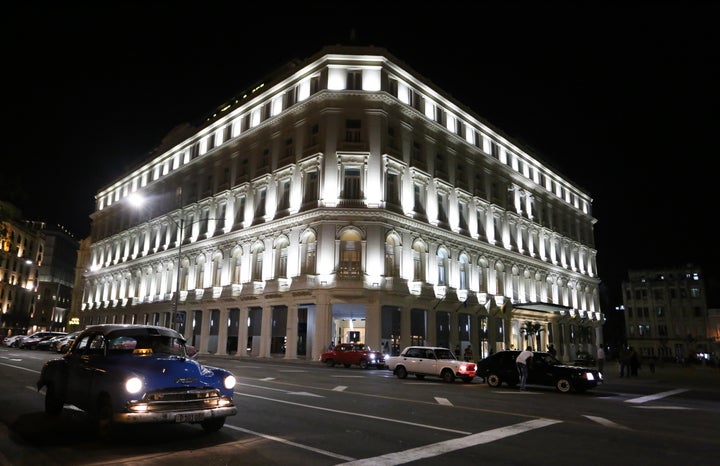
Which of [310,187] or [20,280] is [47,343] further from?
[20,280]

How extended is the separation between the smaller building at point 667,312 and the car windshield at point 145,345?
10055 centimetres

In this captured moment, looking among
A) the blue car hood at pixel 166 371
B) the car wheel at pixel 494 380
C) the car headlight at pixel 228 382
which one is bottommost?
the car wheel at pixel 494 380

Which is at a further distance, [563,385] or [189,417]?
[563,385]

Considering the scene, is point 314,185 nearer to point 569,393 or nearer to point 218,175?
point 218,175

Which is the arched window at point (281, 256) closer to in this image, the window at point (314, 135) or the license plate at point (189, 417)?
the window at point (314, 135)

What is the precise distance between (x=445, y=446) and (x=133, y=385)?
496 centimetres

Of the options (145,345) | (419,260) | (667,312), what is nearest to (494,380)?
(145,345)

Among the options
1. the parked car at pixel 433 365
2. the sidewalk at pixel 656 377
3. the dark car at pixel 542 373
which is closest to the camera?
the dark car at pixel 542 373

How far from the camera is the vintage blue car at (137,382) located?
7289 mm

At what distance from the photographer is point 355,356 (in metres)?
30.5

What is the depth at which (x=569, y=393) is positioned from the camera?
61.1 ft

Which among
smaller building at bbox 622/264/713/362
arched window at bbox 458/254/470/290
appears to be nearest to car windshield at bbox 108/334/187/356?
arched window at bbox 458/254/470/290

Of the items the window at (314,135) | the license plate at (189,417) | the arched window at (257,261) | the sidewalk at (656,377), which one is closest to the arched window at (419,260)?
the sidewalk at (656,377)

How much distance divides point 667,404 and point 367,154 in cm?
2653
